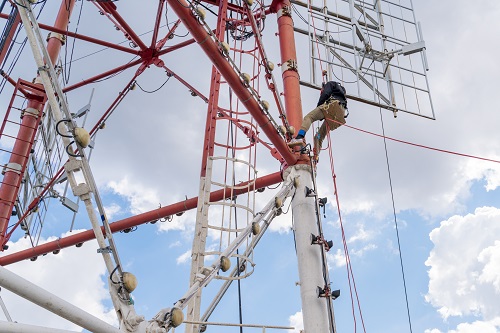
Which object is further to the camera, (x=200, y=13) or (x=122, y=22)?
(x=122, y=22)

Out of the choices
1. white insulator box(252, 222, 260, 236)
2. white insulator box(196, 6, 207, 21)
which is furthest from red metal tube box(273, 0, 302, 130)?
white insulator box(196, 6, 207, 21)

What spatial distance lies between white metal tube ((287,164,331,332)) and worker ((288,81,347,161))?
84 centimetres

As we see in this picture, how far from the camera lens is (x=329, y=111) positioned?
1066 centimetres

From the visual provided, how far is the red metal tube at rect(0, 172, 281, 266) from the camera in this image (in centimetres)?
1060

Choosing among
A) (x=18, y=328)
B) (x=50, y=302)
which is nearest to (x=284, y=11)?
(x=50, y=302)

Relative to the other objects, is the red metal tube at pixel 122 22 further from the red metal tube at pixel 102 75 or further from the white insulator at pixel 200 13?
the white insulator at pixel 200 13

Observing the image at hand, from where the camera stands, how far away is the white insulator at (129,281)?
5070mm

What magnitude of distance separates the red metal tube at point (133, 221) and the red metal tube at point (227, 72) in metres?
0.89

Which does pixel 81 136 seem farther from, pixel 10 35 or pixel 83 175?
pixel 10 35

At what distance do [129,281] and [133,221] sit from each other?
268 inches

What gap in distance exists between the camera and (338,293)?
29.5 ft

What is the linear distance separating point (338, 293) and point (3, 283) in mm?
6280

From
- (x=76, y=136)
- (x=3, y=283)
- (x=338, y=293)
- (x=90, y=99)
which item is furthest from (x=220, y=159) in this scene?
(x=90, y=99)

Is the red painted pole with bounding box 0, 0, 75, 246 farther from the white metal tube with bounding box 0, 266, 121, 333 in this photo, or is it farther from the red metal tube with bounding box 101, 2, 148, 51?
the white metal tube with bounding box 0, 266, 121, 333
